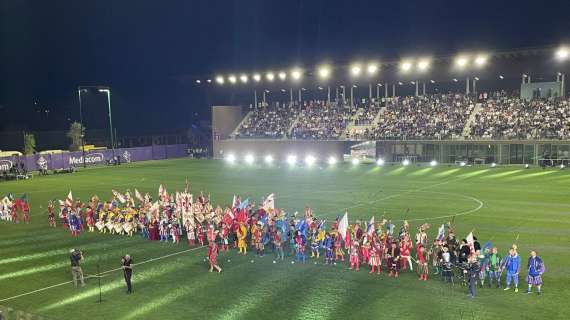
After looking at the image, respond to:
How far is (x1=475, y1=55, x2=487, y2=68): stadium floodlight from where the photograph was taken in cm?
5967

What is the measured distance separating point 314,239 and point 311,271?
7.00 feet

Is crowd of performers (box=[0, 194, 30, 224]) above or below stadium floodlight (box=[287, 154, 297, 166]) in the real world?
below

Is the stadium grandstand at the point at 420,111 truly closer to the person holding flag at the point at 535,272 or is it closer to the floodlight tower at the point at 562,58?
the floodlight tower at the point at 562,58

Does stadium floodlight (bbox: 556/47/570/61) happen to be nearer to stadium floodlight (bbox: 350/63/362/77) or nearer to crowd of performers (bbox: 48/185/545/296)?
stadium floodlight (bbox: 350/63/362/77)

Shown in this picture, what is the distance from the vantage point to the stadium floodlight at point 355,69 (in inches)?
2692

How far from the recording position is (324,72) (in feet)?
239

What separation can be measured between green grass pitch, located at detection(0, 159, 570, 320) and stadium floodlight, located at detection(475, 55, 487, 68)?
2198cm

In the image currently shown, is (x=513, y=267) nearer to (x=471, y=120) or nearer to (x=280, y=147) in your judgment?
(x=471, y=120)

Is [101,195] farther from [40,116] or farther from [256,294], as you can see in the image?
[40,116]

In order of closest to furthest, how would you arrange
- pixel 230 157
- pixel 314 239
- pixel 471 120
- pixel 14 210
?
pixel 314 239 < pixel 14 210 < pixel 471 120 < pixel 230 157

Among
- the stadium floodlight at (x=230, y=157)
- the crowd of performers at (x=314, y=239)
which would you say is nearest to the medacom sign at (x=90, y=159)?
the stadium floodlight at (x=230, y=157)

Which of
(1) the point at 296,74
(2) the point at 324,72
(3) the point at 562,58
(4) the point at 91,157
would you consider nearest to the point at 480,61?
(3) the point at 562,58

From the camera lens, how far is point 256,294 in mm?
17203

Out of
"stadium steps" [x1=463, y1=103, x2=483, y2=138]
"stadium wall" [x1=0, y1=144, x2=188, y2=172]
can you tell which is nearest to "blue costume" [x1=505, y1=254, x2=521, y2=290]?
"stadium steps" [x1=463, y1=103, x2=483, y2=138]
